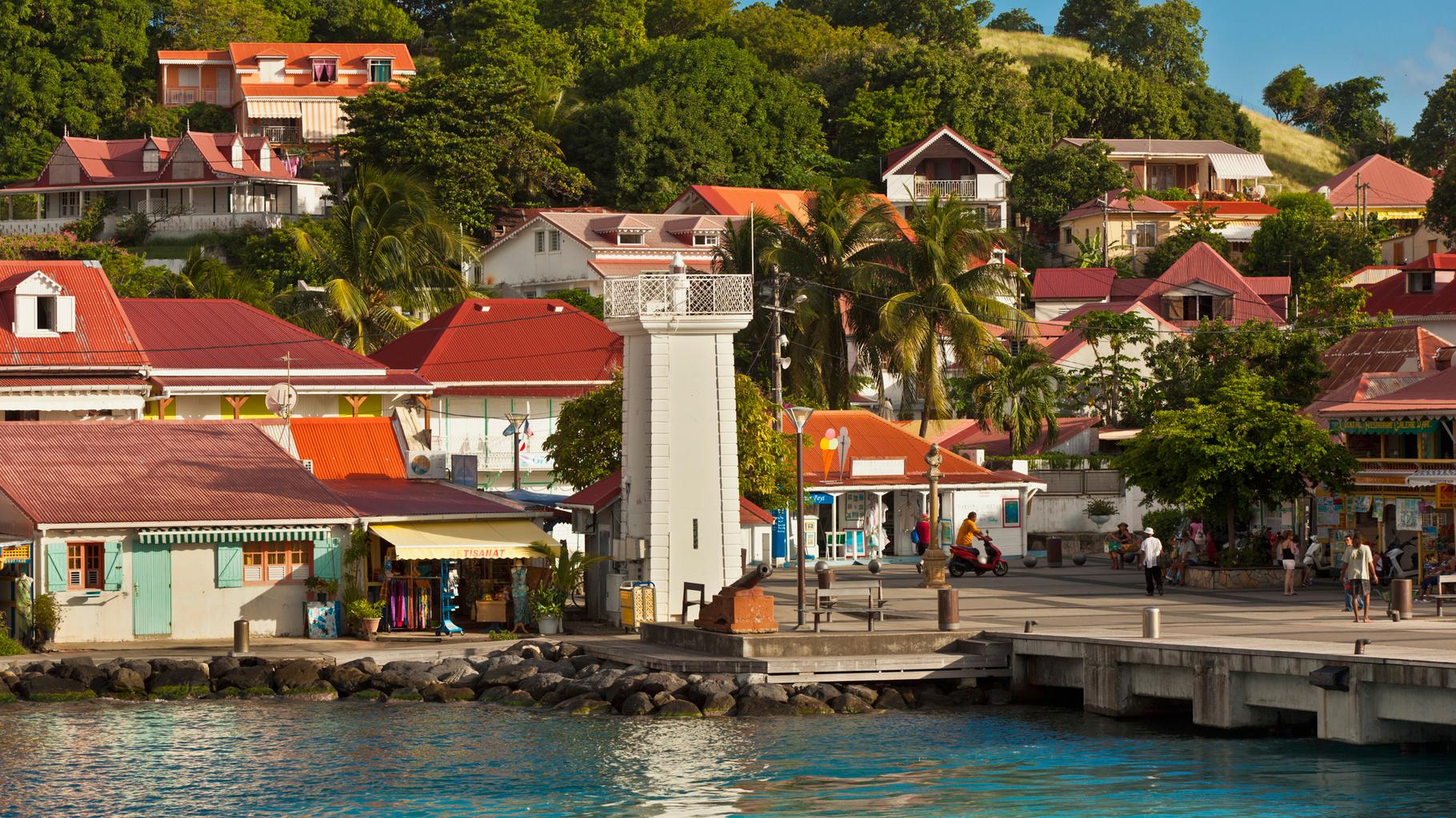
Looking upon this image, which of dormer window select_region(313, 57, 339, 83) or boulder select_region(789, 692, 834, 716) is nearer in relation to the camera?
boulder select_region(789, 692, 834, 716)

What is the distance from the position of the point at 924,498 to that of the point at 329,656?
2288 centimetres

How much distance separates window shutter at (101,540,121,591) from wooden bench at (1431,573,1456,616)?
77.0 ft

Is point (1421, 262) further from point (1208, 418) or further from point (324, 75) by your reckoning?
point (324, 75)

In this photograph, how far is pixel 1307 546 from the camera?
4569 centimetres

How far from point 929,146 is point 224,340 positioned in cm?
5154

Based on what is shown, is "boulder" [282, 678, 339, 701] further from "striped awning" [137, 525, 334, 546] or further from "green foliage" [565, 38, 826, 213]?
"green foliage" [565, 38, 826, 213]

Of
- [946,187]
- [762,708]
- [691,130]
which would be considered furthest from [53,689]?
[946,187]

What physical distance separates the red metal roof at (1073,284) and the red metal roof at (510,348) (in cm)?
3311

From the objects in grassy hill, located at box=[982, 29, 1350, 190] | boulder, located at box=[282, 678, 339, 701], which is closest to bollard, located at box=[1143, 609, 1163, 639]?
boulder, located at box=[282, 678, 339, 701]

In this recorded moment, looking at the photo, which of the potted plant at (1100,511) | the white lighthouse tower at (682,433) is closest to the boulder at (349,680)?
the white lighthouse tower at (682,433)

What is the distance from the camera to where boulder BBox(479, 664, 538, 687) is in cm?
3316

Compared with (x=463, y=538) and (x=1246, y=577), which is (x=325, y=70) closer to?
(x=463, y=538)

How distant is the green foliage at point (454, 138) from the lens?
84.6m

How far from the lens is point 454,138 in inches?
3349
